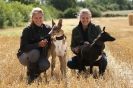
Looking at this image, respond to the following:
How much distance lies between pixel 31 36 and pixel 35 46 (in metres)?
0.27

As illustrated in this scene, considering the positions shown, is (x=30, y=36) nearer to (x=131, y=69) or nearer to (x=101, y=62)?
(x=101, y=62)

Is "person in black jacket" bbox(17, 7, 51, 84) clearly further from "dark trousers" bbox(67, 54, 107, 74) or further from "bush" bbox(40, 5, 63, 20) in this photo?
"bush" bbox(40, 5, 63, 20)

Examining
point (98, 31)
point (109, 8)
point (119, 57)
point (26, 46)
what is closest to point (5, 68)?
point (26, 46)

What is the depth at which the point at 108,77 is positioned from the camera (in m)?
10.0

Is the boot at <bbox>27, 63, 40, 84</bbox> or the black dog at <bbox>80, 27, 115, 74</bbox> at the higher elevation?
the black dog at <bbox>80, 27, 115, 74</bbox>

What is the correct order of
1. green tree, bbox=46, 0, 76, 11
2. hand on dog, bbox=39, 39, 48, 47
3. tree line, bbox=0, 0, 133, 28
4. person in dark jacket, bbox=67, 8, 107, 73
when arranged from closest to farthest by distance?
hand on dog, bbox=39, 39, 48, 47 < person in dark jacket, bbox=67, 8, 107, 73 < tree line, bbox=0, 0, 133, 28 < green tree, bbox=46, 0, 76, 11

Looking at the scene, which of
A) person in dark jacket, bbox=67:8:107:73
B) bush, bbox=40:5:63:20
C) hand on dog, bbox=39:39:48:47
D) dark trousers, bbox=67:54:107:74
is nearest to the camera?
hand on dog, bbox=39:39:48:47

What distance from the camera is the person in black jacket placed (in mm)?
9586

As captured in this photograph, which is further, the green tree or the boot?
the green tree

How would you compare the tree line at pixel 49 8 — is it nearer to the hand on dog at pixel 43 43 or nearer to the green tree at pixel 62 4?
the green tree at pixel 62 4

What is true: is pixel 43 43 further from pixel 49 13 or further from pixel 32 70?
pixel 49 13

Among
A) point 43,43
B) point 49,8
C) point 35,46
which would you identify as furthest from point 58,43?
point 49,8

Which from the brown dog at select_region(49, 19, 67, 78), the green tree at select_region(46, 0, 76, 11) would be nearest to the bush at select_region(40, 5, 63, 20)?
the green tree at select_region(46, 0, 76, 11)

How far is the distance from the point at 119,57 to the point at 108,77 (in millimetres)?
3687
